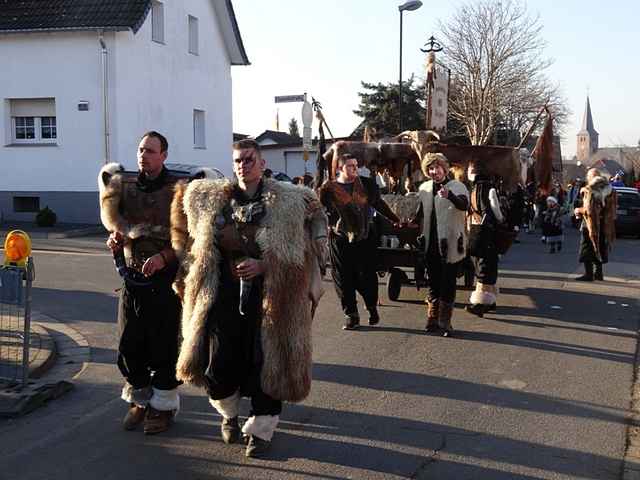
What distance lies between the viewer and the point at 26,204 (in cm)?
2341

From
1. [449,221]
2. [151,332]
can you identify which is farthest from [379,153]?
[151,332]

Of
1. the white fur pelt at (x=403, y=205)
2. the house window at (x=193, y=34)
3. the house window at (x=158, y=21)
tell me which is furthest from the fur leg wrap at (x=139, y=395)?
the house window at (x=193, y=34)

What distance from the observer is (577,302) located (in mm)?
10477

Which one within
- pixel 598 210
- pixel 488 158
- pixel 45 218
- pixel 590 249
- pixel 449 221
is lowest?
pixel 45 218

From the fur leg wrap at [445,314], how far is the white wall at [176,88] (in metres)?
16.2

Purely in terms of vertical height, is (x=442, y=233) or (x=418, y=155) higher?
(x=418, y=155)

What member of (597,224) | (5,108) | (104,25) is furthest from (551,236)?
(5,108)

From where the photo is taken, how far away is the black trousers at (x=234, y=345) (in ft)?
15.3

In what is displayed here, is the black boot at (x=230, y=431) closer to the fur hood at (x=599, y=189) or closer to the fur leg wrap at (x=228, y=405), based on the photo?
the fur leg wrap at (x=228, y=405)

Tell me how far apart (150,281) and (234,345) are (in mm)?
782

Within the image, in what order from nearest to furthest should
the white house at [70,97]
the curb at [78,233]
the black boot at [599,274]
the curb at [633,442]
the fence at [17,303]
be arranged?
the curb at [633,442], the fence at [17,303], the black boot at [599,274], the curb at [78,233], the white house at [70,97]

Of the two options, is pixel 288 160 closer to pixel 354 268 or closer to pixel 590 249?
pixel 590 249

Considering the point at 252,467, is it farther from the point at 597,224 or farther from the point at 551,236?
the point at 551,236

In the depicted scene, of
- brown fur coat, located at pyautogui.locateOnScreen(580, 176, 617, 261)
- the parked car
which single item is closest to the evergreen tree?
the parked car
